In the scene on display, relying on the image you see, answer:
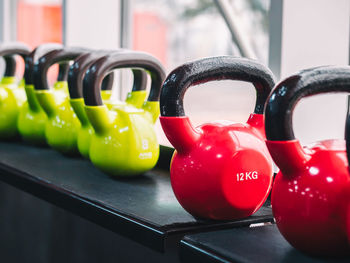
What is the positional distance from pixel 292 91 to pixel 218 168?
21 cm

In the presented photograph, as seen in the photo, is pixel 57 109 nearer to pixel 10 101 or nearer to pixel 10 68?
pixel 10 101

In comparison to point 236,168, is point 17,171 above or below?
below

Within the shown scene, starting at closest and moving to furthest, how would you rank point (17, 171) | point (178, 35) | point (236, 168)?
point (236, 168) < point (17, 171) < point (178, 35)

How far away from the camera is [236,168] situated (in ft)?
3.00

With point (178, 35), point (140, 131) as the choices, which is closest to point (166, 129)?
point (140, 131)

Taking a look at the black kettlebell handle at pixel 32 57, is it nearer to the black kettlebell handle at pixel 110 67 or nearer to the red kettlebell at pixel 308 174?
the black kettlebell handle at pixel 110 67

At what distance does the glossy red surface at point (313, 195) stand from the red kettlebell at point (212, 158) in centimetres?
15

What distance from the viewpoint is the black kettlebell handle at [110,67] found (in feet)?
3.99

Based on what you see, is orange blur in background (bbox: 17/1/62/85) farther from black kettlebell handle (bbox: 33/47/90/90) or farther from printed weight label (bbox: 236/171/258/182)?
printed weight label (bbox: 236/171/258/182)

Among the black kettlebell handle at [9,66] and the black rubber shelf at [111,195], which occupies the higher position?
the black kettlebell handle at [9,66]

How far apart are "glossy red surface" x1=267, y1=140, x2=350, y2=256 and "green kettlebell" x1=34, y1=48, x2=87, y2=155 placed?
84cm

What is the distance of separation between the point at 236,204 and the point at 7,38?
252cm

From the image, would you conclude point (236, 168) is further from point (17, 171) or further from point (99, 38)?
point (99, 38)

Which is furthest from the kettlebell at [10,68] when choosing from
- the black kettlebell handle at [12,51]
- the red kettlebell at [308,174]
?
the red kettlebell at [308,174]
